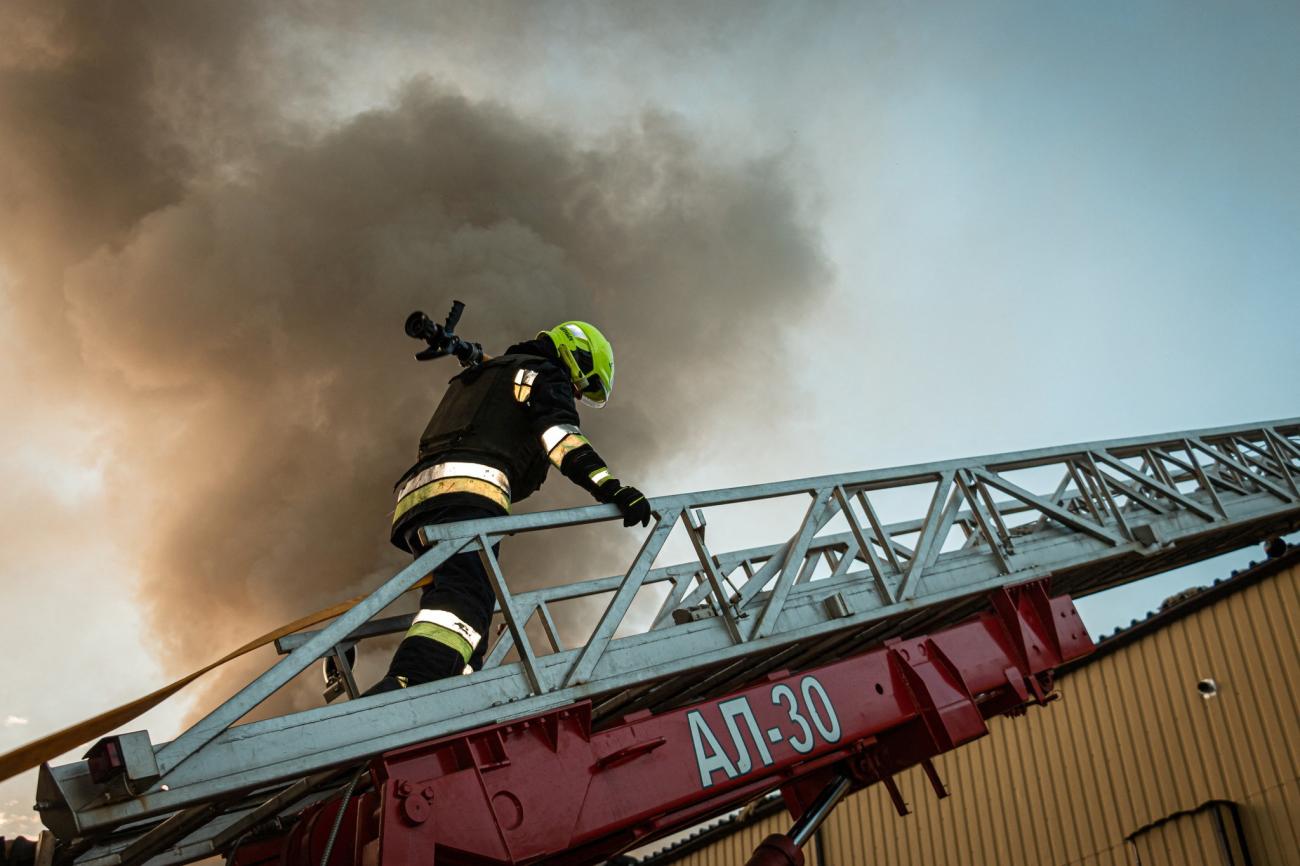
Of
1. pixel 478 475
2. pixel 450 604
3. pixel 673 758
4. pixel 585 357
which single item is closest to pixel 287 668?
pixel 450 604

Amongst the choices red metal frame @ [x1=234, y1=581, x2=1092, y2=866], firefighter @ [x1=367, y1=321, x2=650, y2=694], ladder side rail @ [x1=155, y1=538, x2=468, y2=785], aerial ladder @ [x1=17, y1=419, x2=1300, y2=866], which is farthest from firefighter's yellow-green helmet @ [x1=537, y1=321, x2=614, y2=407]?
red metal frame @ [x1=234, y1=581, x2=1092, y2=866]

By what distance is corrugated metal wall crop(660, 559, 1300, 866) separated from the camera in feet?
29.0

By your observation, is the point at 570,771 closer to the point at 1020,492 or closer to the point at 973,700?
the point at 973,700

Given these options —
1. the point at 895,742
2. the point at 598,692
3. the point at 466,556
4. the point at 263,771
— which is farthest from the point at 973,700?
the point at 263,771

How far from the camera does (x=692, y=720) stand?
Answer: 3.49 meters

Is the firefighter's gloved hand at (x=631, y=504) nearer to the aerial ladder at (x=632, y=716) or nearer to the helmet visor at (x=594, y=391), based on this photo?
the aerial ladder at (x=632, y=716)

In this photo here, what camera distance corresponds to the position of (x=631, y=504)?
12.5 ft

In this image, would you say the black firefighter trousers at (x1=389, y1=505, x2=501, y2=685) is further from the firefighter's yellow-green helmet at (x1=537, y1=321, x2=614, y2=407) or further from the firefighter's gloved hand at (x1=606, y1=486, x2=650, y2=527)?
the firefighter's yellow-green helmet at (x1=537, y1=321, x2=614, y2=407)

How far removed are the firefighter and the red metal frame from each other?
64 cm

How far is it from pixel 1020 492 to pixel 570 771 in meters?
3.14

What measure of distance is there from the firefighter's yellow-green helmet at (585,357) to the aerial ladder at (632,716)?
1148 mm

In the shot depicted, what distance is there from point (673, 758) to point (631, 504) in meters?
0.96

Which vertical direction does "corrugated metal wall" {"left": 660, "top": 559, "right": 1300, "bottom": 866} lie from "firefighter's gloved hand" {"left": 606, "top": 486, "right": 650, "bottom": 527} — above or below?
below

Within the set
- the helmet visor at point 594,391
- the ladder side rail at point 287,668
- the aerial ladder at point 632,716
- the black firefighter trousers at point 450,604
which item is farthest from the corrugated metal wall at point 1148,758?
the ladder side rail at point 287,668
